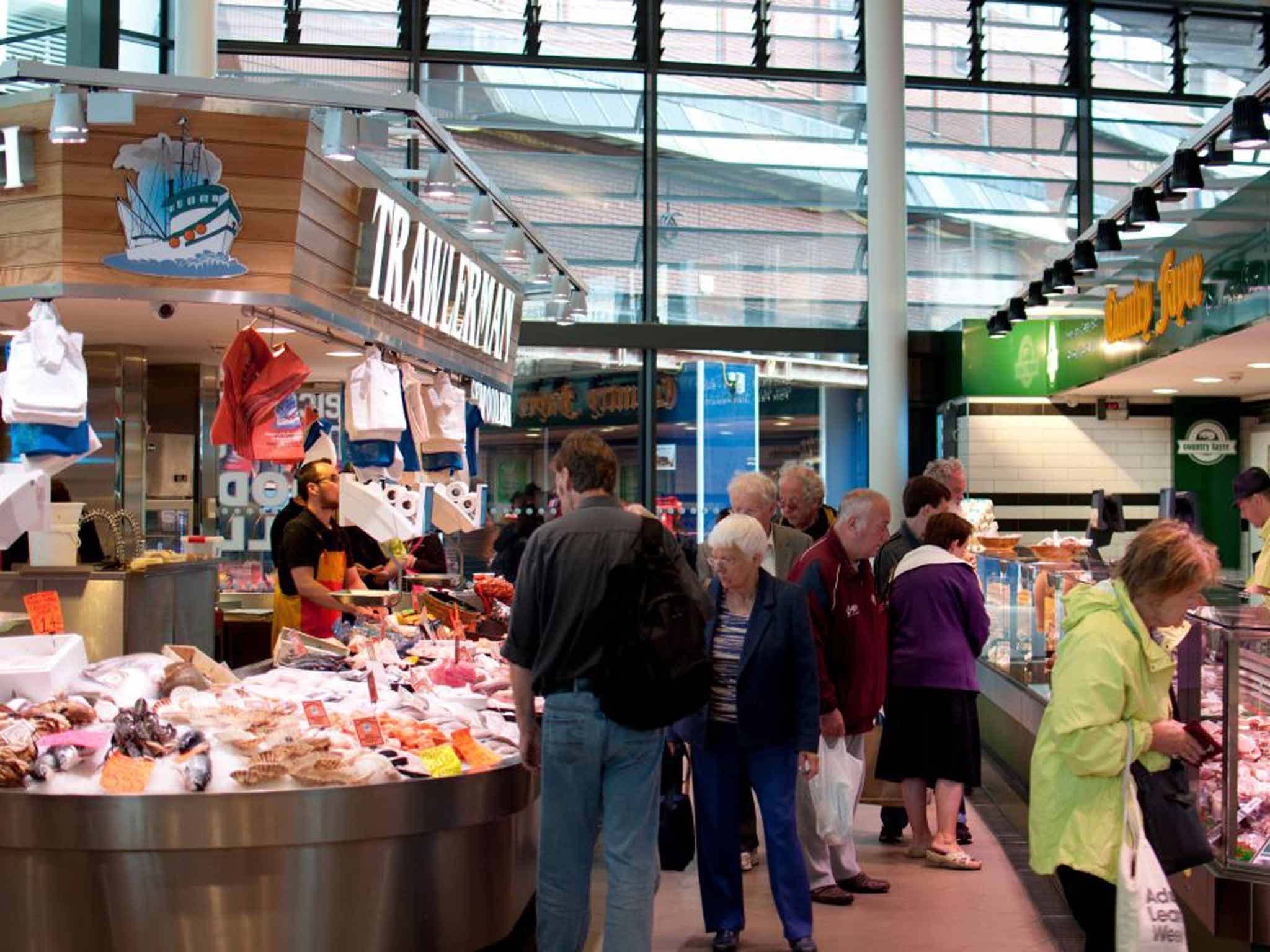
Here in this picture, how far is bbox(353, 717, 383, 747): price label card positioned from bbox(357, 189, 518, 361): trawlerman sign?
2.54m

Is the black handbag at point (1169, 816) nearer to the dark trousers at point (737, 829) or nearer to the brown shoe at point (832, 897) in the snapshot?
the dark trousers at point (737, 829)

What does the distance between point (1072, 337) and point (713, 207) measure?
3.57 meters

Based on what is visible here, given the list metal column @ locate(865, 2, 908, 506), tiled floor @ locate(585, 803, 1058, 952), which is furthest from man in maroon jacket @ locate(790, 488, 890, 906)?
metal column @ locate(865, 2, 908, 506)

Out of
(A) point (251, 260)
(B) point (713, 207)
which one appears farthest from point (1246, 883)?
(B) point (713, 207)

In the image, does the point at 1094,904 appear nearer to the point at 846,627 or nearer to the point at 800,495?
the point at 846,627

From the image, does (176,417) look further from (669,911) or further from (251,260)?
(669,911)

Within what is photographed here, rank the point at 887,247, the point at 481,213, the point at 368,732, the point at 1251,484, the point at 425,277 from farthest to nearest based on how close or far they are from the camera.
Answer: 1. the point at 887,247
2. the point at 425,277
3. the point at 1251,484
4. the point at 481,213
5. the point at 368,732

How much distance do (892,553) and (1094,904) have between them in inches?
136

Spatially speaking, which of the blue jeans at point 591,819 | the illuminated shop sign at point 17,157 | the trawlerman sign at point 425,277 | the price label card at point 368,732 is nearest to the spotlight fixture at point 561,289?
the trawlerman sign at point 425,277

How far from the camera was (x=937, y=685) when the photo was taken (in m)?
6.16

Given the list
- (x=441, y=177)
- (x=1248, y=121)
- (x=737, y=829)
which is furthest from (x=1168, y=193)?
(x=737, y=829)

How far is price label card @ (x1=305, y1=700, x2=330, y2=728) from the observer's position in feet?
15.8

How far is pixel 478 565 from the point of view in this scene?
1429 cm

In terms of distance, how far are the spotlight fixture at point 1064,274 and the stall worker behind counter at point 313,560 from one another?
5.46 m
